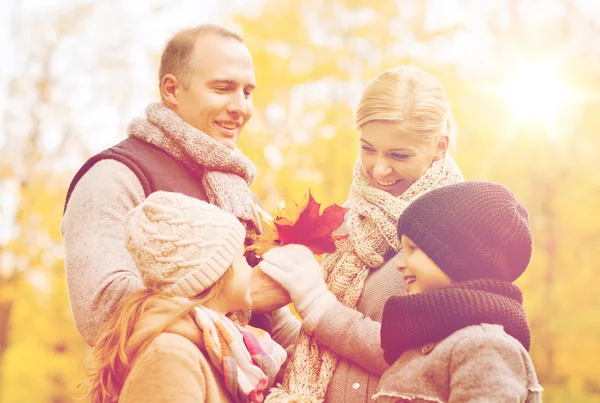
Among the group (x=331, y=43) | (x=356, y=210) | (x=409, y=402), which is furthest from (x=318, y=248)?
(x=331, y=43)

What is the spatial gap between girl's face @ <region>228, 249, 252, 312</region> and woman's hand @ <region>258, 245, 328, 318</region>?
32 centimetres

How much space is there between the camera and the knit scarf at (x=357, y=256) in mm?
3043

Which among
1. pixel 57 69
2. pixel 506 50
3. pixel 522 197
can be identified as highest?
pixel 506 50

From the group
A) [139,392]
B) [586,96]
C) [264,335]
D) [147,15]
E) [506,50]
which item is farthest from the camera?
[147,15]

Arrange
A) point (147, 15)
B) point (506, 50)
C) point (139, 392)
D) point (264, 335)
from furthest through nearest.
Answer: point (147, 15)
point (506, 50)
point (264, 335)
point (139, 392)

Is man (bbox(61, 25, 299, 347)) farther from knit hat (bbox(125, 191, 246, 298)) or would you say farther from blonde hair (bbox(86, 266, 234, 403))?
knit hat (bbox(125, 191, 246, 298))

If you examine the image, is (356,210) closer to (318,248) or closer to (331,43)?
(318,248)

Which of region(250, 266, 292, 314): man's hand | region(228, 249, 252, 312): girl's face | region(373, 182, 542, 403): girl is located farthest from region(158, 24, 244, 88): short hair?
region(373, 182, 542, 403): girl

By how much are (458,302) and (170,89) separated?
6.41ft

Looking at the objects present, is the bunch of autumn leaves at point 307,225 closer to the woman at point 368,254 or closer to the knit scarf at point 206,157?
the woman at point 368,254

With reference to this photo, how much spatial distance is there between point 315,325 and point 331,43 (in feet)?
26.9

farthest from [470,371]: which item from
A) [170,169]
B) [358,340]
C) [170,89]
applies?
[170,89]

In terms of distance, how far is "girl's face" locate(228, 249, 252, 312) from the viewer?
2.66m

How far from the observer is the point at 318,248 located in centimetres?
310
